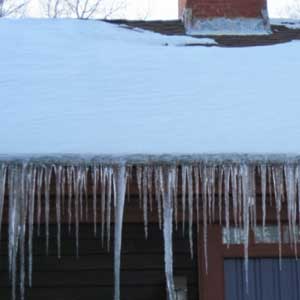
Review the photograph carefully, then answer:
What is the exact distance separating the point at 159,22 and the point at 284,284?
129 inches

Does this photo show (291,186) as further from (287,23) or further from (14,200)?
(287,23)

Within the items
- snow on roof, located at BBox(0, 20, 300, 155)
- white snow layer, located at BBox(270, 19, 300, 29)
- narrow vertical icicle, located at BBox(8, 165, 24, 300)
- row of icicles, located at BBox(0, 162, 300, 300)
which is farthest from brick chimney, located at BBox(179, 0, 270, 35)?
narrow vertical icicle, located at BBox(8, 165, 24, 300)

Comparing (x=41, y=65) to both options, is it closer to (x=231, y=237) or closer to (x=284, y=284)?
(x=231, y=237)

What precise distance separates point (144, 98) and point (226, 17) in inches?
113

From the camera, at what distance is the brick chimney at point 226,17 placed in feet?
22.9

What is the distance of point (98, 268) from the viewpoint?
17.8ft

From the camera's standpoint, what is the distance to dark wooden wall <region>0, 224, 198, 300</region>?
538 cm

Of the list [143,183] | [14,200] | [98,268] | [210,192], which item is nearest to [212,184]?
[210,192]

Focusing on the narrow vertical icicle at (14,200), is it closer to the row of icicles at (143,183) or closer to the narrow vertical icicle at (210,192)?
the row of icicles at (143,183)

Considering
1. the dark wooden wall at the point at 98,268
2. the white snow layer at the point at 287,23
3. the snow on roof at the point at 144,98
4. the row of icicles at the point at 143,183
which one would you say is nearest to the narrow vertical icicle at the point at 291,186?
the row of icicles at the point at 143,183

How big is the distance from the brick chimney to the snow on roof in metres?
1.28

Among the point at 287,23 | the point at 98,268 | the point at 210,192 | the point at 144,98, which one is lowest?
the point at 98,268

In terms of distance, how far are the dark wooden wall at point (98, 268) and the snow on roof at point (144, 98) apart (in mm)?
1282

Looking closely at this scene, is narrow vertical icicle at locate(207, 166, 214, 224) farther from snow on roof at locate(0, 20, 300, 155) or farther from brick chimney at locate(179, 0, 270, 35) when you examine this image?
brick chimney at locate(179, 0, 270, 35)
